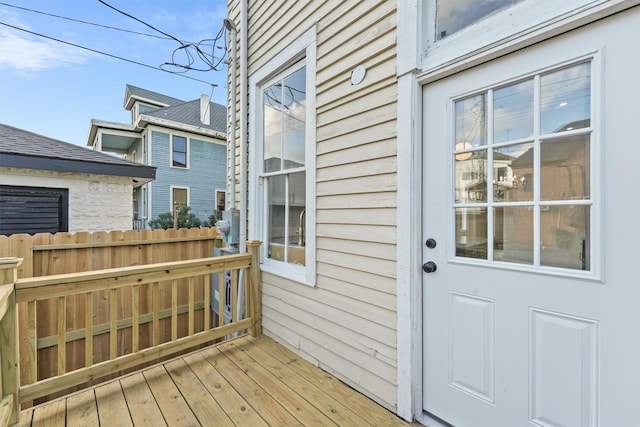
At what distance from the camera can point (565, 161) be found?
119 cm

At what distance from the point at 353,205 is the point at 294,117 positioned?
1163 millimetres

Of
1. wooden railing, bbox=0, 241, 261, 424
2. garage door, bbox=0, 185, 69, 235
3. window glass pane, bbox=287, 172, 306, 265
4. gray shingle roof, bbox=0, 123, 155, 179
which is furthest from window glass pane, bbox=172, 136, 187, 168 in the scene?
window glass pane, bbox=287, 172, 306, 265

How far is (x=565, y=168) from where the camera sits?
3.90 feet

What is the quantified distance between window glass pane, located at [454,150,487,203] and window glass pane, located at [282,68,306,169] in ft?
4.43

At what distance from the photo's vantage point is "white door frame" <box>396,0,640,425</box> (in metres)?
1.58

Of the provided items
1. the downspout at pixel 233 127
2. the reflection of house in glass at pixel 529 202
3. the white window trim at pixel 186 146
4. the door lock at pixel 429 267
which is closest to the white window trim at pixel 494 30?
the reflection of house in glass at pixel 529 202

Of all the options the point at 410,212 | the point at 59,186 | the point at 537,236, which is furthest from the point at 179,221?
the point at 537,236

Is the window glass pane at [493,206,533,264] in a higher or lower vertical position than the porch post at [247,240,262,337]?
higher

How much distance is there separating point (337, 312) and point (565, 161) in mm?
1547

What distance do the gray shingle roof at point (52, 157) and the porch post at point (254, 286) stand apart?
405cm

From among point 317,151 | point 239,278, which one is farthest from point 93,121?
point 317,151

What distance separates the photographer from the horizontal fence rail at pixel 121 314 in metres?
1.75

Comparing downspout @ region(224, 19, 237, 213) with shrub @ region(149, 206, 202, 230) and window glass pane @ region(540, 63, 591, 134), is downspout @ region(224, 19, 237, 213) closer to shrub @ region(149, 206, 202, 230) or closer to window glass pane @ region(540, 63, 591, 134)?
window glass pane @ region(540, 63, 591, 134)

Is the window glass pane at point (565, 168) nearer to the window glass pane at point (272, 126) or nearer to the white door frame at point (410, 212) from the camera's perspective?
the white door frame at point (410, 212)
